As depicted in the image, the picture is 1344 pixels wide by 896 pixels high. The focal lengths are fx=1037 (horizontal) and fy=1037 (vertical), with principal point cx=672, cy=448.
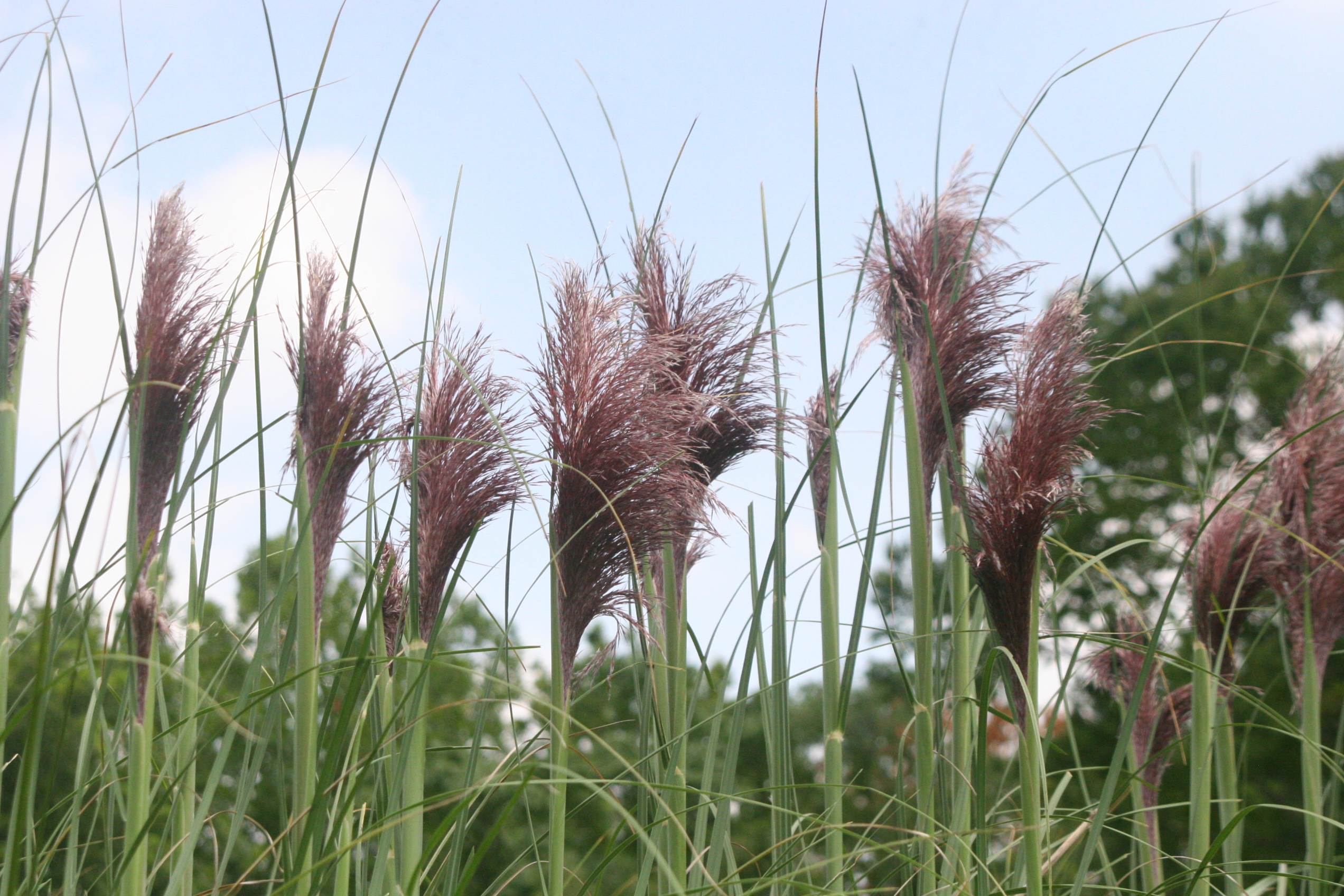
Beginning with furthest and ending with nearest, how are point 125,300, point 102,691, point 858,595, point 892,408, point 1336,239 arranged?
point 1336,239 → point 892,408 → point 858,595 → point 125,300 → point 102,691

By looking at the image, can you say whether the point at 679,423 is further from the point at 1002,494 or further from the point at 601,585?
the point at 1002,494

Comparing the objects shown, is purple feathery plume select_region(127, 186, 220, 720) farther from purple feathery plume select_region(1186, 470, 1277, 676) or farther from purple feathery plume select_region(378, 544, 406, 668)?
purple feathery plume select_region(1186, 470, 1277, 676)

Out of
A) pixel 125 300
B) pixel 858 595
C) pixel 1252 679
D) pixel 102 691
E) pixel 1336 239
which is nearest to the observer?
pixel 102 691

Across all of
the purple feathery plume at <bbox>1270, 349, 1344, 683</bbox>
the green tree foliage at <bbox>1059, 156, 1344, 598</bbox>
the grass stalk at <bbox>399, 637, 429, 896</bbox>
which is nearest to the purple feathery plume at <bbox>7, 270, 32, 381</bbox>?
the grass stalk at <bbox>399, 637, 429, 896</bbox>

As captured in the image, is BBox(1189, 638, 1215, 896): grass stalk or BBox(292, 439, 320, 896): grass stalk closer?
BBox(292, 439, 320, 896): grass stalk

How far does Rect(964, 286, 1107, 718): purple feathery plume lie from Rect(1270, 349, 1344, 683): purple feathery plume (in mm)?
1047

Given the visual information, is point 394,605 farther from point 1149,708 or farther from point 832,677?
point 1149,708

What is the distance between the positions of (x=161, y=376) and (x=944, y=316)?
1.44 metres

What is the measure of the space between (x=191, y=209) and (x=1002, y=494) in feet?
5.04

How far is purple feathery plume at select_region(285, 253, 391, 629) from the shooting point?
1.79m

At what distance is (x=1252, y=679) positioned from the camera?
16.3 meters

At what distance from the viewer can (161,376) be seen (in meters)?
1.76

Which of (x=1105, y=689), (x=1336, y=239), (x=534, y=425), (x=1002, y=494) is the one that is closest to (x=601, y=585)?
(x=534, y=425)

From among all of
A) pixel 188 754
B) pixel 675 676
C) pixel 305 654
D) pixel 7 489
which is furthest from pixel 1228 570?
pixel 7 489
